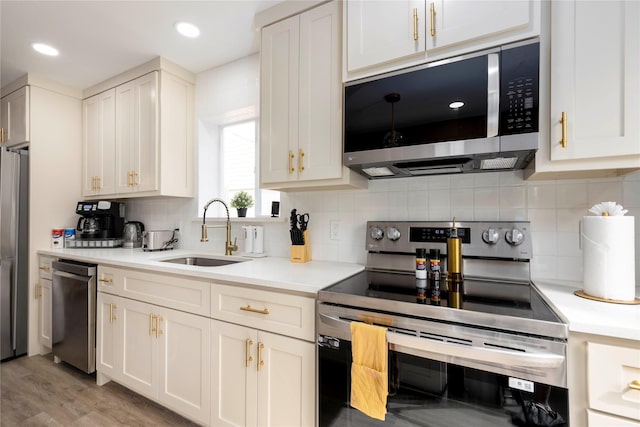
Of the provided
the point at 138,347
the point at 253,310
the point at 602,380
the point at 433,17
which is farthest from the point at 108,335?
the point at 433,17

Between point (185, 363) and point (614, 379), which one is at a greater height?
point (614, 379)

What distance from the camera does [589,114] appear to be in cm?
104

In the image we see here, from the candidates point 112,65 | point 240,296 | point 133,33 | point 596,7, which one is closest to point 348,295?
point 240,296

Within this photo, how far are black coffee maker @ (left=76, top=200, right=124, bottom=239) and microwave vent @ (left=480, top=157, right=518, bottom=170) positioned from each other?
3.07 meters

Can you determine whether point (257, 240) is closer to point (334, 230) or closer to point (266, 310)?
point (334, 230)

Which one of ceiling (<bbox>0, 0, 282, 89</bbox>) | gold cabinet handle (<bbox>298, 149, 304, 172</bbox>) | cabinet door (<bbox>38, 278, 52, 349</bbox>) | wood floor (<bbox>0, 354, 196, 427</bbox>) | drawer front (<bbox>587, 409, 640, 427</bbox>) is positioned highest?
ceiling (<bbox>0, 0, 282, 89</bbox>)

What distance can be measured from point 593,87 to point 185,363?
2219mm

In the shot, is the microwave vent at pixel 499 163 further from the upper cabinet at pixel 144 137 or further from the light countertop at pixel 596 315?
the upper cabinet at pixel 144 137

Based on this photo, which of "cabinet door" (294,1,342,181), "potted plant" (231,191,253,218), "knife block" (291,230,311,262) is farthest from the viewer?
"potted plant" (231,191,253,218)

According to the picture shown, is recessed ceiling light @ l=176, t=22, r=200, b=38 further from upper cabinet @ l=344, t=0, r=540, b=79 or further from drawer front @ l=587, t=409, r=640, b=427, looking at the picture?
drawer front @ l=587, t=409, r=640, b=427

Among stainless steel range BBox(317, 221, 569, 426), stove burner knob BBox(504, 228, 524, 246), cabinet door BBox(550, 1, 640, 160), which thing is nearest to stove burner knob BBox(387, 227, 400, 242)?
stainless steel range BBox(317, 221, 569, 426)

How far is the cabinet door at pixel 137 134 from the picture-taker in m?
2.35

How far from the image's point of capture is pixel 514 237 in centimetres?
133

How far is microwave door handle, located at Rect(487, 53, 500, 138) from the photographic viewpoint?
1136 millimetres
